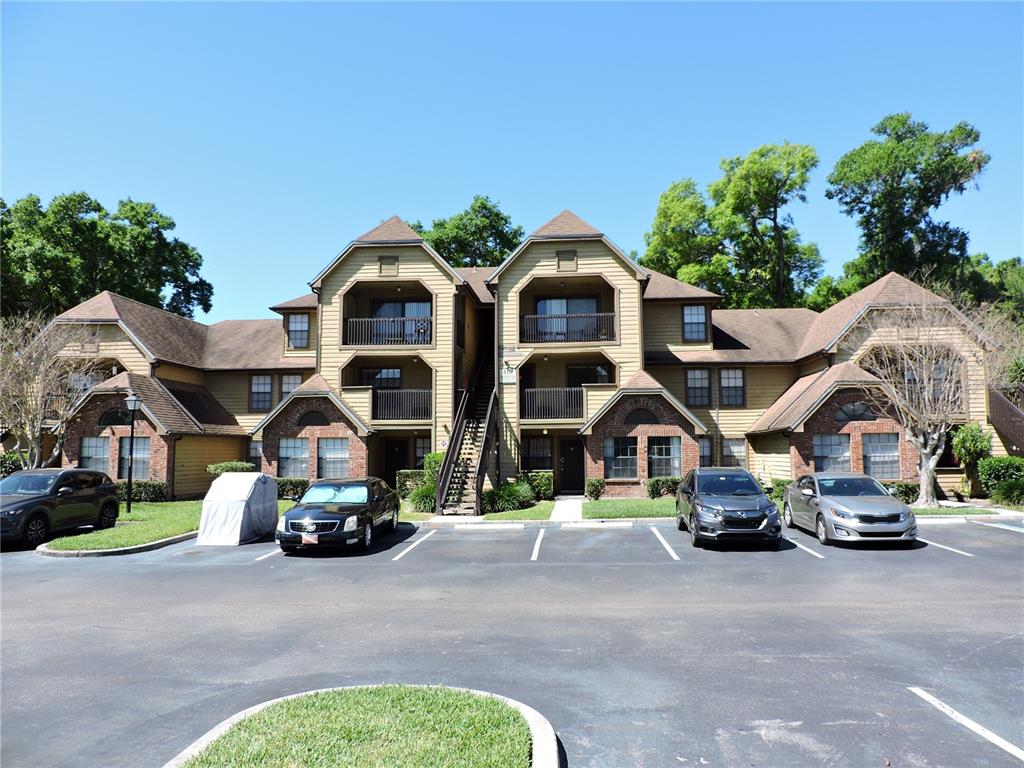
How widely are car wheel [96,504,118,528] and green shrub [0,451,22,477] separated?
11.2 m

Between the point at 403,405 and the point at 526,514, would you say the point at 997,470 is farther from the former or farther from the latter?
the point at 403,405

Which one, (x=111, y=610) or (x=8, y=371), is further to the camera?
(x=8, y=371)

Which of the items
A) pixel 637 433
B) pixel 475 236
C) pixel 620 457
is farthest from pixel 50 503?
pixel 475 236

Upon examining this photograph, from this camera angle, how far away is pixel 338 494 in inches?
594

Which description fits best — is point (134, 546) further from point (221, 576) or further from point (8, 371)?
point (8, 371)

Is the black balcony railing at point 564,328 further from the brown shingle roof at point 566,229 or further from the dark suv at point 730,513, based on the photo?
the dark suv at point 730,513

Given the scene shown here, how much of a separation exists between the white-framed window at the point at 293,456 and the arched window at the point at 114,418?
5960 millimetres

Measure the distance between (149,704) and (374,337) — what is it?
21.6 metres

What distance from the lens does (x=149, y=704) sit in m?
5.82

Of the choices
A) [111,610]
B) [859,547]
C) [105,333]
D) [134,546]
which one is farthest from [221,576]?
[105,333]

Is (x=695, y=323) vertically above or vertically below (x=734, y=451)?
above

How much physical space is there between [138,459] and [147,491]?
5.49 feet

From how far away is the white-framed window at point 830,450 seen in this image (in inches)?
890

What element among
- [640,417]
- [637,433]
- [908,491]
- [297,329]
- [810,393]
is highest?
[297,329]
